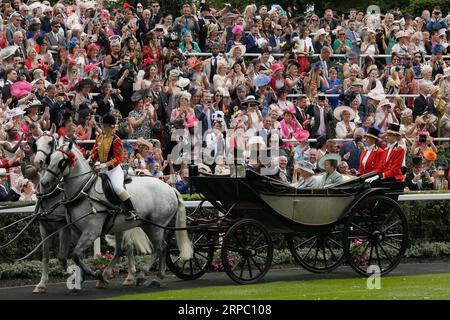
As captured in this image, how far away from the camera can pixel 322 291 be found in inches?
628

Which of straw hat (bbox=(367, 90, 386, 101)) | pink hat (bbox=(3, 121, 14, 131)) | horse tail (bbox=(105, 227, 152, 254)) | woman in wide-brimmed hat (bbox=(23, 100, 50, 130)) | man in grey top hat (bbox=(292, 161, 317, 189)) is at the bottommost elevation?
horse tail (bbox=(105, 227, 152, 254))

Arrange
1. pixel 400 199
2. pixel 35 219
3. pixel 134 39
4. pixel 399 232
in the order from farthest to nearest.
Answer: pixel 134 39
pixel 400 199
pixel 399 232
pixel 35 219

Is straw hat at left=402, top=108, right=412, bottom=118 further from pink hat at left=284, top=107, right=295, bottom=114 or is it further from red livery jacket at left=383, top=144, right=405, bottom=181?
red livery jacket at left=383, top=144, right=405, bottom=181

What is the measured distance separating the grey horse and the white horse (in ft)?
0.47

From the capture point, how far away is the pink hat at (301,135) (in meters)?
23.5

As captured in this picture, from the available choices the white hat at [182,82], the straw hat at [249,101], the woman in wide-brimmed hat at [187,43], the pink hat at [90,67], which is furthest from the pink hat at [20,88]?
the woman in wide-brimmed hat at [187,43]

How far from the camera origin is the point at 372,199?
17719 mm

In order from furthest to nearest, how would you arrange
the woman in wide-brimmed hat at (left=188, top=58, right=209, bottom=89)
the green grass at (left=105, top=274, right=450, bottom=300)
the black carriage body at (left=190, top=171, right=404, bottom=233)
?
the woman in wide-brimmed hat at (left=188, top=58, right=209, bottom=89) < the black carriage body at (left=190, top=171, right=404, bottom=233) < the green grass at (left=105, top=274, right=450, bottom=300)

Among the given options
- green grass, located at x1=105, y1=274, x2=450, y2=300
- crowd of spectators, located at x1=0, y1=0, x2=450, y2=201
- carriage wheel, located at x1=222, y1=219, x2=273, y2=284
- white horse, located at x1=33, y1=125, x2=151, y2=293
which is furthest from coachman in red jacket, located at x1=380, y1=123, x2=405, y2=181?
white horse, located at x1=33, y1=125, x2=151, y2=293

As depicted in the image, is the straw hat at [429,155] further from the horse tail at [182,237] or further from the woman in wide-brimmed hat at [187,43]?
the horse tail at [182,237]

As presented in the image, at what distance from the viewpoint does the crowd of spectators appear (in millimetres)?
21906
